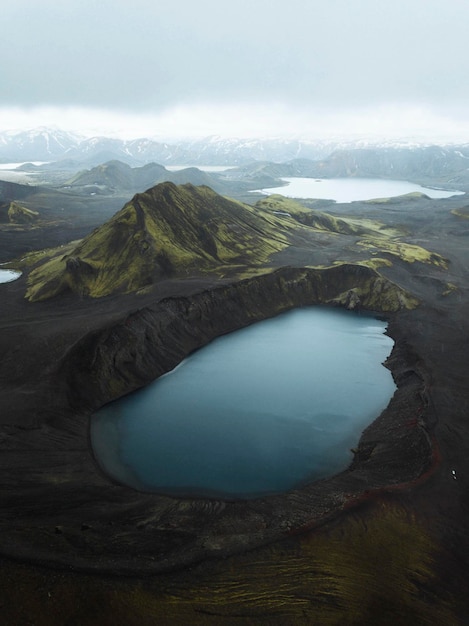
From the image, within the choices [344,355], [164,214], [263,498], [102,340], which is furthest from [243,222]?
[263,498]

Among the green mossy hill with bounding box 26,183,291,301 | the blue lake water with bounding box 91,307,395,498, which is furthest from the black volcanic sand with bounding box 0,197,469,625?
the green mossy hill with bounding box 26,183,291,301

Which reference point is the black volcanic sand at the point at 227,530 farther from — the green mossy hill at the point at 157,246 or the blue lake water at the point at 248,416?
the green mossy hill at the point at 157,246

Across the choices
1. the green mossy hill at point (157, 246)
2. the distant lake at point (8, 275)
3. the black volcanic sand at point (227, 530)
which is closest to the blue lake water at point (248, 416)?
the black volcanic sand at point (227, 530)

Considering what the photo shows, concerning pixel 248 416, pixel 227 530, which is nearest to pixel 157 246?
pixel 248 416

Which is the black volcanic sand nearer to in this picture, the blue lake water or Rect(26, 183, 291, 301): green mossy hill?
the blue lake water

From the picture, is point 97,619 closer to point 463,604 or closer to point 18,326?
point 463,604

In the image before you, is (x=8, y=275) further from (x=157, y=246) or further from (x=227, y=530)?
(x=227, y=530)
